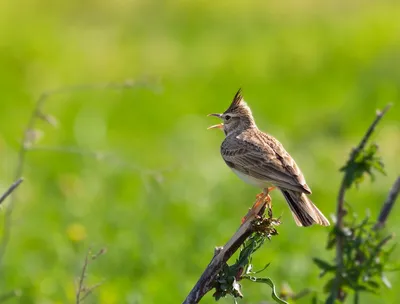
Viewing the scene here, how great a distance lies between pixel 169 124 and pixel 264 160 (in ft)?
20.5

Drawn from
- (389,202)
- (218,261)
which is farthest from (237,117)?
(218,261)

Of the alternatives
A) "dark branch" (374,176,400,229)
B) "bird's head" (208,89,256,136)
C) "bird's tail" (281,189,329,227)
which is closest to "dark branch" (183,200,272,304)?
"bird's tail" (281,189,329,227)

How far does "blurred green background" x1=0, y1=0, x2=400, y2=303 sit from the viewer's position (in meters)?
6.89

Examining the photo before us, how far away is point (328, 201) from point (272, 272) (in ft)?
7.25

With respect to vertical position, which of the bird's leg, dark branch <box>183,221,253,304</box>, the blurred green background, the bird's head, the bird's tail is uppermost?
the blurred green background

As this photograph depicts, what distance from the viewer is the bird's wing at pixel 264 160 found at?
4.60m

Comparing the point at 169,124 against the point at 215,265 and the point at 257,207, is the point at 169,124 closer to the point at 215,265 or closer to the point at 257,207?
the point at 257,207

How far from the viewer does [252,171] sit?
4848mm

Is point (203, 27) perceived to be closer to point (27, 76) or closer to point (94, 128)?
point (27, 76)

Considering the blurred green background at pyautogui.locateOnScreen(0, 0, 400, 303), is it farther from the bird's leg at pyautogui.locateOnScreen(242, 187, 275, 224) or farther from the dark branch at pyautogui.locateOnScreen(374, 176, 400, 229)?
the dark branch at pyautogui.locateOnScreen(374, 176, 400, 229)

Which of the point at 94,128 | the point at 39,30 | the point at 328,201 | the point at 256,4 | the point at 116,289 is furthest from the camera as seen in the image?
the point at 256,4

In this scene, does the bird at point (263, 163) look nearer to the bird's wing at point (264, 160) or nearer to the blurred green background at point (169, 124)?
the bird's wing at point (264, 160)

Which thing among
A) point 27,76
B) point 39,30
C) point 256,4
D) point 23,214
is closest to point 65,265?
point 23,214

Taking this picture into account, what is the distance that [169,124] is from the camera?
11.1 m
